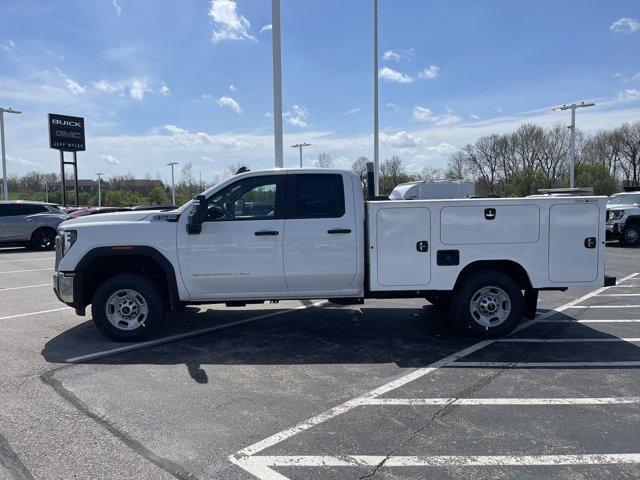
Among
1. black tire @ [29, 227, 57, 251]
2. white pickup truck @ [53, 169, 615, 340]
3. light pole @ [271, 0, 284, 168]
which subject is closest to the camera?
white pickup truck @ [53, 169, 615, 340]

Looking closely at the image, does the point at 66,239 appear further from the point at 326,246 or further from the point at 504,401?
the point at 504,401

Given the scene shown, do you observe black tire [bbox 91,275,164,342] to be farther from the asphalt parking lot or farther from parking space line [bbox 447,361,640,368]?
parking space line [bbox 447,361,640,368]

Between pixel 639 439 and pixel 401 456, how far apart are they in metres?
1.77

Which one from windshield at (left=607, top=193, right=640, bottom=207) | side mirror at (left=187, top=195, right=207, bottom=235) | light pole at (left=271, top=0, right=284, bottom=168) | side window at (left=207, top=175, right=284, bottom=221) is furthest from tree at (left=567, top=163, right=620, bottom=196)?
side mirror at (left=187, top=195, right=207, bottom=235)

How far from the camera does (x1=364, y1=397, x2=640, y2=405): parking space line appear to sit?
14.4ft

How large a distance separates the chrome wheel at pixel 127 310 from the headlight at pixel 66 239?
2.66 feet

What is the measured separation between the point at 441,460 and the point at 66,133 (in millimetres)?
39178

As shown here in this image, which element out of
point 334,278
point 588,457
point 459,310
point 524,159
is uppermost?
point 524,159

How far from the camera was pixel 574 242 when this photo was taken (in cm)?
612

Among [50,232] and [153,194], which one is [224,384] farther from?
[153,194]

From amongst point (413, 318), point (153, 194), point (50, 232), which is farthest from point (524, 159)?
point (413, 318)

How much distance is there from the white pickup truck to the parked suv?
1444cm

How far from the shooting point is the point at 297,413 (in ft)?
13.9

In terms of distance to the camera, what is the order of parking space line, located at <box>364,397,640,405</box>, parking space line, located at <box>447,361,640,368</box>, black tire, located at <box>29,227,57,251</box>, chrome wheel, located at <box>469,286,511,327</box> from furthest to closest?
1. black tire, located at <box>29,227,57,251</box>
2. chrome wheel, located at <box>469,286,511,327</box>
3. parking space line, located at <box>447,361,640,368</box>
4. parking space line, located at <box>364,397,640,405</box>
